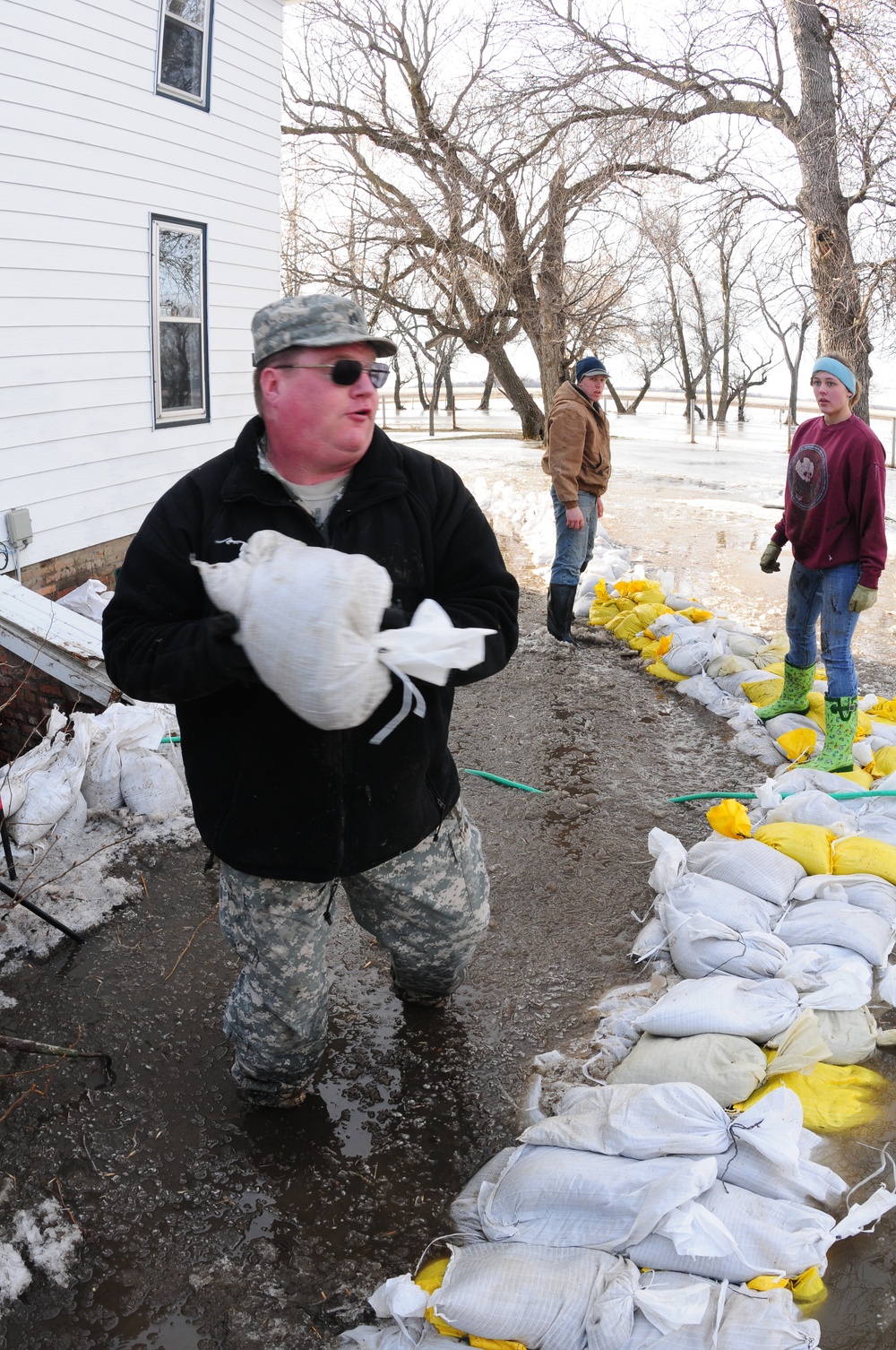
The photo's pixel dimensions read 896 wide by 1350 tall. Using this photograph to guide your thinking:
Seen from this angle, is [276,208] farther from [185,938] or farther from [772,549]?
[185,938]

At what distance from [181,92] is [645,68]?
20.1 feet

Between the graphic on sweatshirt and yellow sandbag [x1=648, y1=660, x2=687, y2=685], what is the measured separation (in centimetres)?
163

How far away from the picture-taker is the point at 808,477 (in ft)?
14.5

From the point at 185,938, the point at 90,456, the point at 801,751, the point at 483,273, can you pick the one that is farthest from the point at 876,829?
the point at 483,273

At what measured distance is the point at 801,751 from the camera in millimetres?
4680

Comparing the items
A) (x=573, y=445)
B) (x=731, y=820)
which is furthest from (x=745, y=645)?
(x=731, y=820)

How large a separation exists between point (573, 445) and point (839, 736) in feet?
8.88

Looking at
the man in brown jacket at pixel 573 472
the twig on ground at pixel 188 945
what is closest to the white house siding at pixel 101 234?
the man in brown jacket at pixel 573 472

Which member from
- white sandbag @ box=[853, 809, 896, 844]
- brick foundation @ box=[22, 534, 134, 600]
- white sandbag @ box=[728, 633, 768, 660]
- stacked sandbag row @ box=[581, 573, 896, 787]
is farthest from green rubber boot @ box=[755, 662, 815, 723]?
brick foundation @ box=[22, 534, 134, 600]

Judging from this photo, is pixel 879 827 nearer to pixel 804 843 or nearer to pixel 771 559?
pixel 804 843

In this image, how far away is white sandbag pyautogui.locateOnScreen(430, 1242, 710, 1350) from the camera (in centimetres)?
179

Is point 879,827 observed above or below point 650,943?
above

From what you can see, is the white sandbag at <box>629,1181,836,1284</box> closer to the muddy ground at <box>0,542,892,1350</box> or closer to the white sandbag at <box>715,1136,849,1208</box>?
the white sandbag at <box>715,1136,849,1208</box>

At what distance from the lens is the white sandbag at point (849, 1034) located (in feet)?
8.59
